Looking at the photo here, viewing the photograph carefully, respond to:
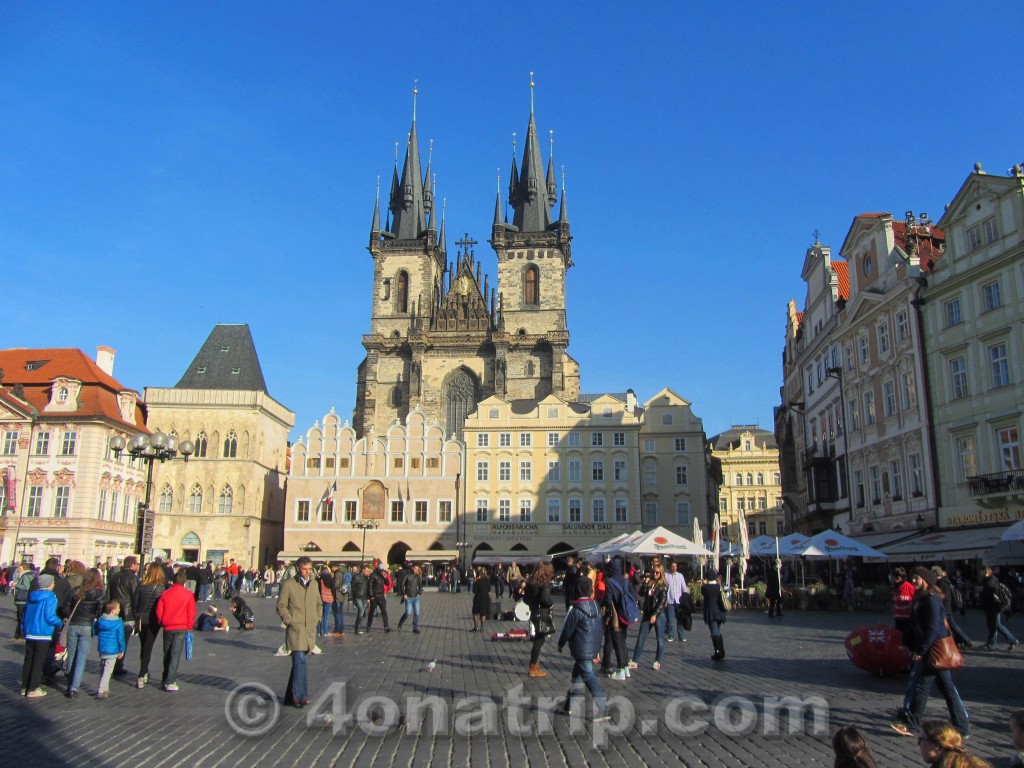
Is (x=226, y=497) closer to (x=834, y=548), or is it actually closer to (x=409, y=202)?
(x=409, y=202)

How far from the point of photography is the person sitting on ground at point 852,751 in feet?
14.2

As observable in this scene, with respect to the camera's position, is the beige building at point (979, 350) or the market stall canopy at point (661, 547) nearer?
the market stall canopy at point (661, 547)

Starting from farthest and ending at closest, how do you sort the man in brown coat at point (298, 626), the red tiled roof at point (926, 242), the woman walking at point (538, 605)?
the red tiled roof at point (926, 242)
the woman walking at point (538, 605)
the man in brown coat at point (298, 626)

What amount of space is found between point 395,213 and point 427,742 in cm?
7783

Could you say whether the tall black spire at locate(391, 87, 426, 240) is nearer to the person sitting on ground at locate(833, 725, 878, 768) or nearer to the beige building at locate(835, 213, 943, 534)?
the beige building at locate(835, 213, 943, 534)

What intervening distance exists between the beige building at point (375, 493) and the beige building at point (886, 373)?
26405 millimetres

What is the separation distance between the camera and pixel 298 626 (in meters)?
9.75

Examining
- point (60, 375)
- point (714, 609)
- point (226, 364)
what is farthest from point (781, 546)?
point (226, 364)

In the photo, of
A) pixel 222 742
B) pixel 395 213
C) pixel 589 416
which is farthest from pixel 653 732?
pixel 395 213

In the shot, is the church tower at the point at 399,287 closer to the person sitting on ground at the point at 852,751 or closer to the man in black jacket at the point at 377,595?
the man in black jacket at the point at 377,595

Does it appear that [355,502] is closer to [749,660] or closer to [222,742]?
[749,660]

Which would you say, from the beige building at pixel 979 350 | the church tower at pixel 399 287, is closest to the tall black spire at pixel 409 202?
the church tower at pixel 399 287

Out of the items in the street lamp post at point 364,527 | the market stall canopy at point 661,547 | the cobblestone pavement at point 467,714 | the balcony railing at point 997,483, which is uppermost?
the balcony railing at point 997,483

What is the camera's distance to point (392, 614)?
27.9 metres
